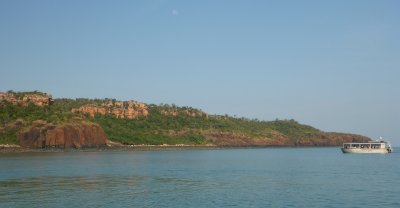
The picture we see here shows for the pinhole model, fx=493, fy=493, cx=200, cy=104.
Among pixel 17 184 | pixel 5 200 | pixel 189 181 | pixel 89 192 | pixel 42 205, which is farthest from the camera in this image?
pixel 189 181

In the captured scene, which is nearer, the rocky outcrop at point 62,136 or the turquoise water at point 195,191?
the turquoise water at point 195,191

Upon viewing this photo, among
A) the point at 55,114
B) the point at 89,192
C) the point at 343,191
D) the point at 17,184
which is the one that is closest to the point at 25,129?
the point at 55,114

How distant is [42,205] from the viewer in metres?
43.2

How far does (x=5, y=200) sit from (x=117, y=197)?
10.4 metres

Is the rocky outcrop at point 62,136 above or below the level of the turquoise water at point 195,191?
above

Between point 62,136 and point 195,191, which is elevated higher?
point 62,136

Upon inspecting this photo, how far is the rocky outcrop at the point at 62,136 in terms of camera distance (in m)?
174

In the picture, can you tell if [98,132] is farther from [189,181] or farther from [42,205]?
[42,205]

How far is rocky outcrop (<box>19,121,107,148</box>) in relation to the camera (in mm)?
174250

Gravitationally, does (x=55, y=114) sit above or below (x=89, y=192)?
above

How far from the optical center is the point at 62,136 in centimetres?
17962

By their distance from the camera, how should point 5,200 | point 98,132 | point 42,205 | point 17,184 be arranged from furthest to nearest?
1. point 98,132
2. point 17,184
3. point 5,200
4. point 42,205

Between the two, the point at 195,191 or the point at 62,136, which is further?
the point at 62,136

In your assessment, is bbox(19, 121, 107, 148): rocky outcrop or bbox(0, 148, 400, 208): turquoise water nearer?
bbox(0, 148, 400, 208): turquoise water
